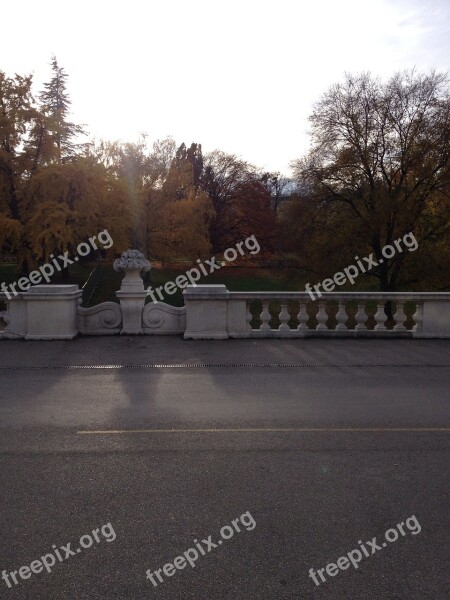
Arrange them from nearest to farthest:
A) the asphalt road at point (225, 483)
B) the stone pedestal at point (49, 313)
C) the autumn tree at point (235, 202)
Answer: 1. the asphalt road at point (225, 483)
2. the stone pedestal at point (49, 313)
3. the autumn tree at point (235, 202)

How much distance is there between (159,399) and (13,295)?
18.5 feet

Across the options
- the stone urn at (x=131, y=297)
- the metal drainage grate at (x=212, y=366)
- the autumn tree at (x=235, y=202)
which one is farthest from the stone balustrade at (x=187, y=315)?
the autumn tree at (x=235, y=202)

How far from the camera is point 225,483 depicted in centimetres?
440

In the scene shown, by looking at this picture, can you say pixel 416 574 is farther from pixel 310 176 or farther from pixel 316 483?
pixel 310 176

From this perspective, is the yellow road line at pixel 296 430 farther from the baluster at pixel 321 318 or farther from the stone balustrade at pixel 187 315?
the baluster at pixel 321 318

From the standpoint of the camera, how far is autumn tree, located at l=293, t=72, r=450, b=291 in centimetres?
2150

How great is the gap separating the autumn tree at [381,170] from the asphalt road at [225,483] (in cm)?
1446

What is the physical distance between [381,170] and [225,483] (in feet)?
69.5

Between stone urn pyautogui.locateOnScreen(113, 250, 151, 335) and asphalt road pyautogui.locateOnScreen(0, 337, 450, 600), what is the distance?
10.6 ft

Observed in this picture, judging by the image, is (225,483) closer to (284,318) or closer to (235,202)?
(284,318)

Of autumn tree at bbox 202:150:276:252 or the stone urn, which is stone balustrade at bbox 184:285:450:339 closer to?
the stone urn

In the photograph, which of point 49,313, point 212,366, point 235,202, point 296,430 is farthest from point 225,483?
point 235,202

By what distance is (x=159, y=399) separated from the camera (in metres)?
6.90

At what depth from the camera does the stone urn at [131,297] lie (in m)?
11.4
